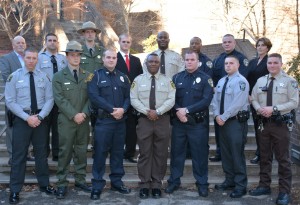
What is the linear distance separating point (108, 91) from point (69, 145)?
968 mm

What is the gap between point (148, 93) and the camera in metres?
5.68

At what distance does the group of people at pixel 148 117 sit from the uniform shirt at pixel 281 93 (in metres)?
0.01

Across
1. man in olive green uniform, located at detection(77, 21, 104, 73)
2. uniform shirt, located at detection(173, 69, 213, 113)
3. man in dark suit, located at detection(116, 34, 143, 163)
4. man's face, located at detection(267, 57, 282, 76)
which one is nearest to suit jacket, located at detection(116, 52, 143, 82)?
man in dark suit, located at detection(116, 34, 143, 163)

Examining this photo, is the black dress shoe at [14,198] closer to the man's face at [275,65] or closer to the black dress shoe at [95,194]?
the black dress shoe at [95,194]

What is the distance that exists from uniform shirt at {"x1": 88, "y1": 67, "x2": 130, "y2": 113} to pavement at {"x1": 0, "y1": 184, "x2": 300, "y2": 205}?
1294 mm

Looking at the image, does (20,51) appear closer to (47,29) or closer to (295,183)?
(295,183)

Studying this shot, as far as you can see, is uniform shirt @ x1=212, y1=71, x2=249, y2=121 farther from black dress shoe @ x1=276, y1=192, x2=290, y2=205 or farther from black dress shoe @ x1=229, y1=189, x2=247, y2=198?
black dress shoe @ x1=276, y1=192, x2=290, y2=205

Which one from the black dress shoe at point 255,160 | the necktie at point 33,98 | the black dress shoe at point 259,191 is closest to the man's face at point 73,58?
the necktie at point 33,98

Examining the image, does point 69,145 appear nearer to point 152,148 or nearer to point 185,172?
point 152,148

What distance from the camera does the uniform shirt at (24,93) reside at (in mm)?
5443

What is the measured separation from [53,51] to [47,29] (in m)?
9.68

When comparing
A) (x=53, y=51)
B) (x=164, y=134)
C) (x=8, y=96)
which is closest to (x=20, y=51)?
(x=53, y=51)

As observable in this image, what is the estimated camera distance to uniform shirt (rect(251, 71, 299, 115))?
5391mm

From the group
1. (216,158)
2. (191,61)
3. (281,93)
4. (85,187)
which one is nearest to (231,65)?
(191,61)
